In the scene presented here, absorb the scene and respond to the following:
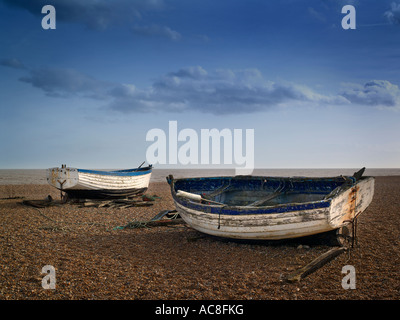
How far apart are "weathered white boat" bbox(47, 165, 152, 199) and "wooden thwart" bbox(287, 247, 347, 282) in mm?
12820

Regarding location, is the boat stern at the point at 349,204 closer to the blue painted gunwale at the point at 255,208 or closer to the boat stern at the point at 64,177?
the blue painted gunwale at the point at 255,208

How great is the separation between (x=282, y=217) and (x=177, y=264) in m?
2.74

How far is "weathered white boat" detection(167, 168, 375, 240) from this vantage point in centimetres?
733

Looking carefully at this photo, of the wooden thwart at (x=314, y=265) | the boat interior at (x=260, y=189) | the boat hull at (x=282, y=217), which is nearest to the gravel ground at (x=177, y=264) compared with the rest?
the wooden thwart at (x=314, y=265)

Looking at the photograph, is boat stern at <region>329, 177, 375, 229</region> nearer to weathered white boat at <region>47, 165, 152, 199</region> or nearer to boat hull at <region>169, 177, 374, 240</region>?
boat hull at <region>169, 177, 374, 240</region>

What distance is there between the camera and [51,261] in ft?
24.1

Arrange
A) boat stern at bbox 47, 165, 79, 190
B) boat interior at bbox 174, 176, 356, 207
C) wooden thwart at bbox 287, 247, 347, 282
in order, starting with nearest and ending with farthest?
wooden thwart at bbox 287, 247, 347, 282 < boat interior at bbox 174, 176, 356, 207 < boat stern at bbox 47, 165, 79, 190

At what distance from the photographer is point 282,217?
24.7 feet

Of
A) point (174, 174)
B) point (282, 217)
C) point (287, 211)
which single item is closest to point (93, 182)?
point (282, 217)

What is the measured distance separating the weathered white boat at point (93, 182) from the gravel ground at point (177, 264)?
4.99 meters

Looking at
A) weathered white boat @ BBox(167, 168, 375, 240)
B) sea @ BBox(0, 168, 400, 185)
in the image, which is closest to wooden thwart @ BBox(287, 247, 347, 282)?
weathered white boat @ BBox(167, 168, 375, 240)

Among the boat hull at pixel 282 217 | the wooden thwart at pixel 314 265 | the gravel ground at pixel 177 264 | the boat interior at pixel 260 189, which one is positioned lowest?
the gravel ground at pixel 177 264

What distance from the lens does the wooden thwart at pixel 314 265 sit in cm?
604

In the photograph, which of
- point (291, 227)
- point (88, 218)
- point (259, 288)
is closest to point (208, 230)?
point (291, 227)
